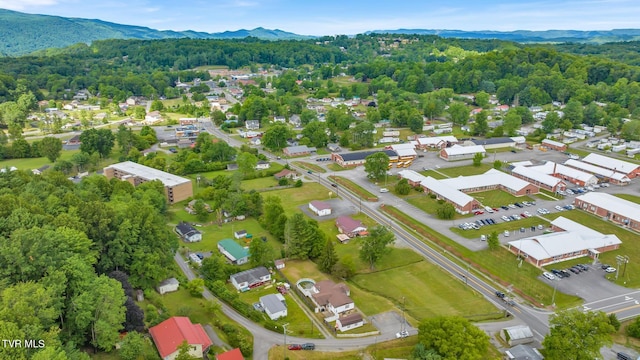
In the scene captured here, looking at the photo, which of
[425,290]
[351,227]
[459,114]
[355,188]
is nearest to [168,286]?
[351,227]

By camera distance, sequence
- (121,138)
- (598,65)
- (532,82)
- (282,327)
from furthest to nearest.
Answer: (598,65)
(532,82)
(121,138)
(282,327)

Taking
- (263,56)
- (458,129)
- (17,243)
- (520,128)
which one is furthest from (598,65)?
(17,243)

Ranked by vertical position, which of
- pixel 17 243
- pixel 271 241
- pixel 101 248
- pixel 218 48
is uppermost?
pixel 218 48

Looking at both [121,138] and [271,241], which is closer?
[271,241]

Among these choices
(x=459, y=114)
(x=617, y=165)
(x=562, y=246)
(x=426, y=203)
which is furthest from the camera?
(x=459, y=114)

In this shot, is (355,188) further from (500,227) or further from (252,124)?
(252,124)

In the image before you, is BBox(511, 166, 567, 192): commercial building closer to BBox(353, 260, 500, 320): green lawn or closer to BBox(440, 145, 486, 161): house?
BBox(440, 145, 486, 161): house

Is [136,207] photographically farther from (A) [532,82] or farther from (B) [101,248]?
(A) [532,82]
